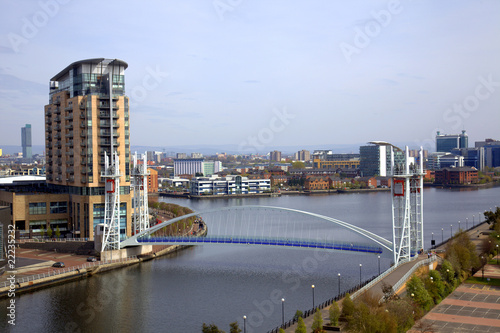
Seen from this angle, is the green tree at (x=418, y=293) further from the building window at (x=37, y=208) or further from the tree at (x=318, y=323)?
the building window at (x=37, y=208)

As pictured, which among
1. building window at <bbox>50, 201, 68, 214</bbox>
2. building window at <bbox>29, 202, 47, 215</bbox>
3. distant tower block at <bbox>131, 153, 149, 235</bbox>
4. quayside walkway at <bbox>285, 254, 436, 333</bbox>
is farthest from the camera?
building window at <bbox>50, 201, 68, 214</bbox>

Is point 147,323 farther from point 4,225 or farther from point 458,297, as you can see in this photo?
point 458,297

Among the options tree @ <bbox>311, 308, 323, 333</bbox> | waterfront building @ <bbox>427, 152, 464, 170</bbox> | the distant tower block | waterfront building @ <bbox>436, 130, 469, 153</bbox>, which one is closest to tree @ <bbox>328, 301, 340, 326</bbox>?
tree @ <bbox>311, 308, 323, 333</bbox>

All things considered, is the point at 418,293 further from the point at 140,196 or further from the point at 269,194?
the point at 269,194

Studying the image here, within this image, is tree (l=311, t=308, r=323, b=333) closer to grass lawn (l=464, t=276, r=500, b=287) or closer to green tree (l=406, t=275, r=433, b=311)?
green tree (l=406, t=275, r=433, b=311)

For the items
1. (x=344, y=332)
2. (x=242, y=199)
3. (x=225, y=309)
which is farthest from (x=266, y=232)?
(x=242, y=199)

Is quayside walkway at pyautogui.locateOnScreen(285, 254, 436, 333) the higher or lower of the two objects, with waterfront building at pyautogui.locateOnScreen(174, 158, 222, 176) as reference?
lower

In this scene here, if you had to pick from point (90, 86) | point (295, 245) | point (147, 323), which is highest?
point (90, 86)
